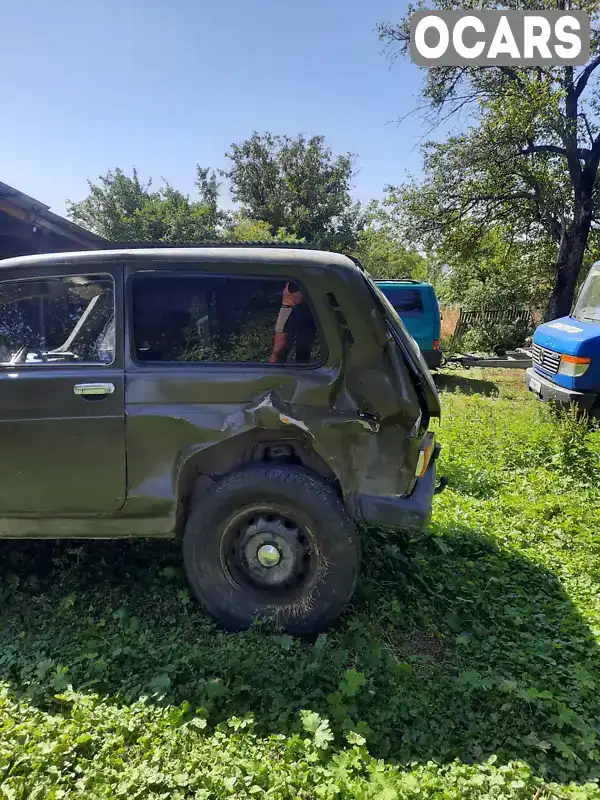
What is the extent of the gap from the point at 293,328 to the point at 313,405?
460 millimetres

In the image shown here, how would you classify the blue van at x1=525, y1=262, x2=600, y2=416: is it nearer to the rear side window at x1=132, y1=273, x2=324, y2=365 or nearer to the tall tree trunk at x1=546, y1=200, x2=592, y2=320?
the rear side window at x1=132, y1=273, x2=324, y2=365

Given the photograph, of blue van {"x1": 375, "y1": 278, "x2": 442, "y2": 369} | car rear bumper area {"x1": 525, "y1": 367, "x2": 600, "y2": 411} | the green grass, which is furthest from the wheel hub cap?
blue van {"x1": 375, "y1": 278, "x2": 442, "y2": 369}

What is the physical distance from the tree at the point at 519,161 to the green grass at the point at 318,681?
12576 mm

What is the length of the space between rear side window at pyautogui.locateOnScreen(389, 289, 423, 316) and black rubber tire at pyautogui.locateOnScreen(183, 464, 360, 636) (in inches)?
348

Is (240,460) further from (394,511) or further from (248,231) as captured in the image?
(248,231)

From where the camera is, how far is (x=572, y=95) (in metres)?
14.4

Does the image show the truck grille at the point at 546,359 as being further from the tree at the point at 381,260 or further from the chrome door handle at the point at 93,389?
the tree at the point at 381,260

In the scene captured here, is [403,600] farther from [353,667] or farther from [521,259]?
[521,259]

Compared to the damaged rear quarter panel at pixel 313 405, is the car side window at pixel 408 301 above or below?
below

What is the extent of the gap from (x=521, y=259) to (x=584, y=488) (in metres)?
15.3

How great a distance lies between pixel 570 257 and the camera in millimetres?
15000

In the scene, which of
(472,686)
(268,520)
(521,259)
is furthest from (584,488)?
(521,259)

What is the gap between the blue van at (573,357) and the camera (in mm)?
7262

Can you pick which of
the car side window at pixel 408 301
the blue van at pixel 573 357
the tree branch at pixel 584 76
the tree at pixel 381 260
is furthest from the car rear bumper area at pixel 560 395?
the tree at pixel 381 260
